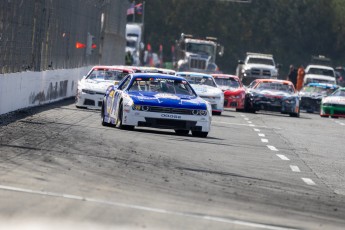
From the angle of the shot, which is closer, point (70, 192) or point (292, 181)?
point (70, 192)

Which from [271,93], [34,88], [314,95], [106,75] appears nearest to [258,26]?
[314,95]

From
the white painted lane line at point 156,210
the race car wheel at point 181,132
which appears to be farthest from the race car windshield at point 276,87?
the white painted lane line at point 156,210

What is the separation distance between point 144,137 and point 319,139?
277 inches

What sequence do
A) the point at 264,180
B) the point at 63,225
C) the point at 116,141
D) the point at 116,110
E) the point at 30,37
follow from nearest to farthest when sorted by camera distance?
the point at 63,225 < the point at 264,180 < the point at 116,141 < the point at 116,110 < the point at 30,37

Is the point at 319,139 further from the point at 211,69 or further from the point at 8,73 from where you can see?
the point at 211,69

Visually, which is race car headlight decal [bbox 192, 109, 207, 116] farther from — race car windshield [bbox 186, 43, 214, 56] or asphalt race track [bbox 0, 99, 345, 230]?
race car windshield [bbox 186, 43, 214, 56]

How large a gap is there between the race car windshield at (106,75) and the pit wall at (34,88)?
136cm

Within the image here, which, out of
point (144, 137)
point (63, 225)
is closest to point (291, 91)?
point (144, 137)

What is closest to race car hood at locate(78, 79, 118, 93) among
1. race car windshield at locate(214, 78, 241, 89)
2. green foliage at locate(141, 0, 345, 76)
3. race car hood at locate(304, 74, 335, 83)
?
race car windshield at locate(214, 78, 241, 89)

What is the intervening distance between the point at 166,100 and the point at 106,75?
1056 centimetres

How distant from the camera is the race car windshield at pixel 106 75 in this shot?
34162 millimetres

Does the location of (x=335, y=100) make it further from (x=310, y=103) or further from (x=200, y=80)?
(x=200, y=80)

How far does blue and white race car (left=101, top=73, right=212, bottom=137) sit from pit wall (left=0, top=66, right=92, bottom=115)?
9.37 ft

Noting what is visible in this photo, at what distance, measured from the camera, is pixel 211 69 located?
222ft
